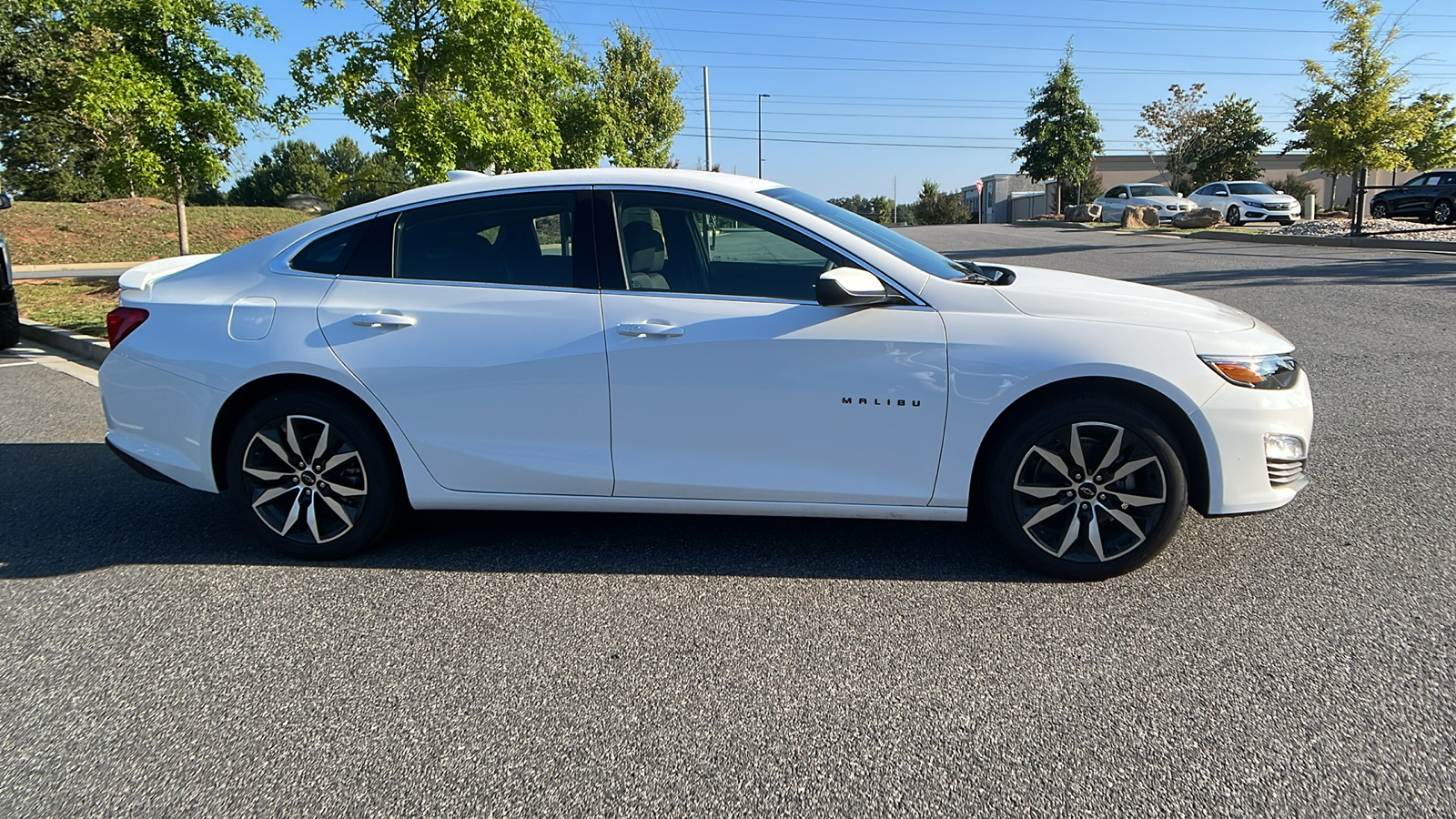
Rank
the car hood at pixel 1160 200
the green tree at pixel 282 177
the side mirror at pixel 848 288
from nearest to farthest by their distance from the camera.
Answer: the side mirror at pixel 848 288, the car hood at pixel 1160 200, the green tree at pixel 282 177

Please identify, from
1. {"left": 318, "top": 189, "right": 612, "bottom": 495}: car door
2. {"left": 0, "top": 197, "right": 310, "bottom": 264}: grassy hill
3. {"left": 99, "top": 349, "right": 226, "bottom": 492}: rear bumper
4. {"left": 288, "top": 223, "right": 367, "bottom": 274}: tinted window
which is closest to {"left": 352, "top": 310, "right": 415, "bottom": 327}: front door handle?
{"left": 318, "top": 189, "right": 612, "bottom": 495}: car door

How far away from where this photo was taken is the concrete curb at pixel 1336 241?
1905cm

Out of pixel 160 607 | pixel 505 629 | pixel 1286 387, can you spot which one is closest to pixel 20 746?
pixel 160 607

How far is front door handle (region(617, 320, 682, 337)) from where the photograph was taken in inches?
146

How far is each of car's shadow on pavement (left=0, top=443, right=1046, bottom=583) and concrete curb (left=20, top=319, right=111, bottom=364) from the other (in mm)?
5608

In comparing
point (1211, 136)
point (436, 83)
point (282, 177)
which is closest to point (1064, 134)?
point (1211, 136)

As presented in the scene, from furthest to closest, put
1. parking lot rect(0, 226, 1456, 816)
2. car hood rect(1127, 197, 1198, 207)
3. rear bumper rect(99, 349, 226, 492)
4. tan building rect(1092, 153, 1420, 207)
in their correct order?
1. tan building rect(1092, 153, 1420, 207)
2. car hood rect(1127, 197, 1198, 207)
3. rear bumper rect(99, 349, 226, 492)
4. parking lot rect(0, 226, 1456, 816)

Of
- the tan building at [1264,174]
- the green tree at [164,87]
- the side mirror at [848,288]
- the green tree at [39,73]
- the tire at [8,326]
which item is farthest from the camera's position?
the tan building at [1264,174]

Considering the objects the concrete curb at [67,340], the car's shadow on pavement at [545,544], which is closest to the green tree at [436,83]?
the concrete curb at [67,340]

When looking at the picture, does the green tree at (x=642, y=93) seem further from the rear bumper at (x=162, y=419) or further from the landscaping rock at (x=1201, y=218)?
the rear bumper at (x=162, y=419)

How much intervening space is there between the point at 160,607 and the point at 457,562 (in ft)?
3.77

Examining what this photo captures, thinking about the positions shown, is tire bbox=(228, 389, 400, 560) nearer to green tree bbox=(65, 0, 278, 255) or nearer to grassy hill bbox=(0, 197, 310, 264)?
green tree bbox=(65, 0, 278, 255)

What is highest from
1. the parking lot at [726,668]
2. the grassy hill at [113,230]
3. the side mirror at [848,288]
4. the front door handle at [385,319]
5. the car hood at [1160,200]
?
the car hood at [1160,200]

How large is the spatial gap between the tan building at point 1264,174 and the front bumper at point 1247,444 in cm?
5920
